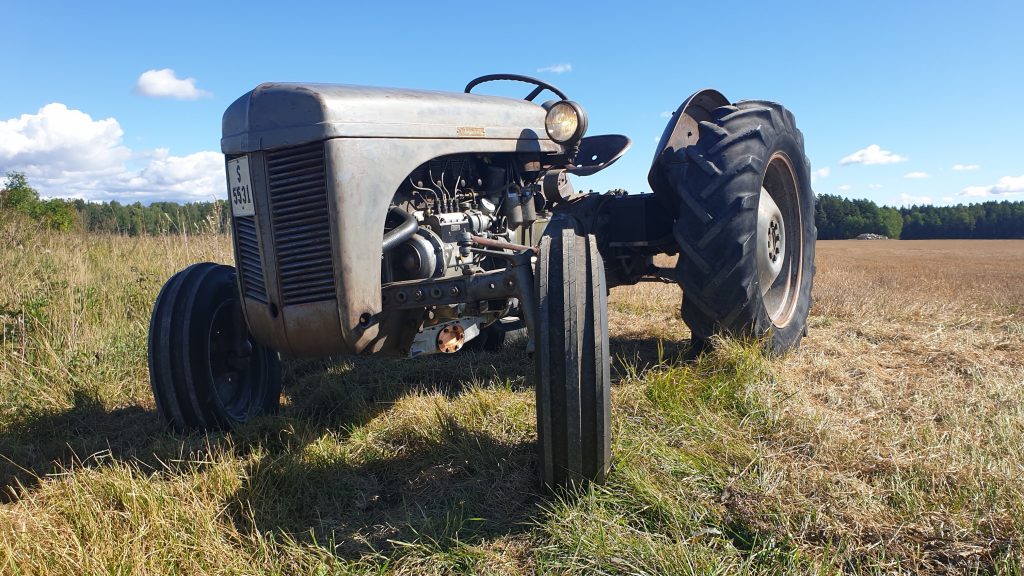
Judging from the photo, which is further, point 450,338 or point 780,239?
point 780,239

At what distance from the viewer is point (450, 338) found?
295 centimetres

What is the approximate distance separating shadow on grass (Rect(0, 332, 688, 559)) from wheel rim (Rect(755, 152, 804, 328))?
88 centimetres

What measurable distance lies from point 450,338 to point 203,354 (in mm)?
1197

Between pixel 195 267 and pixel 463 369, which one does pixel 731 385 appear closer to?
pixel 463 369

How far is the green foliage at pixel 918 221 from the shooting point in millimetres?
39906

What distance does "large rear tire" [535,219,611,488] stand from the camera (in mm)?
2227

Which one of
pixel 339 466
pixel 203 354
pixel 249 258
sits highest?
pixel 249 258

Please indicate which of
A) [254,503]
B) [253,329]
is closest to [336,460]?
[254,503]

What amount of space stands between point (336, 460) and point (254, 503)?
16.7 inches

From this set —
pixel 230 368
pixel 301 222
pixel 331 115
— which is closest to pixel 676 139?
pixel 331 115

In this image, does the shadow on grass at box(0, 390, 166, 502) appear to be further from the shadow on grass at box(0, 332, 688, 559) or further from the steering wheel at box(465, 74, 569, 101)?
the steering wheel at box(465, 74, 569, 101)

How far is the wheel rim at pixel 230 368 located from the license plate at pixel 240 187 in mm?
634

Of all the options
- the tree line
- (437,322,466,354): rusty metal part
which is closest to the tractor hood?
(437,322,466,354): rusty metal part

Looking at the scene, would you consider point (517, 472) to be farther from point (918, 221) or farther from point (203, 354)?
point (918, 221)
